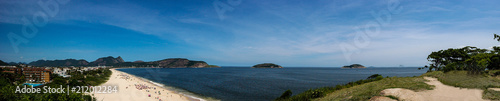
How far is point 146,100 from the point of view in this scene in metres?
33.7

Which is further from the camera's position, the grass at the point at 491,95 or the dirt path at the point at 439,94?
the dirt path at the point at 439,94

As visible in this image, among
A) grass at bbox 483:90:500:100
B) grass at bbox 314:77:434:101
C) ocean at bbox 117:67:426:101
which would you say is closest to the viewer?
grass at bbox 483:90:500:100

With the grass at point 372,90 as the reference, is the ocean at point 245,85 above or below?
below

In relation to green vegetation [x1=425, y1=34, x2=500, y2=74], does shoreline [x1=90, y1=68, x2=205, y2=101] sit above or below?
below

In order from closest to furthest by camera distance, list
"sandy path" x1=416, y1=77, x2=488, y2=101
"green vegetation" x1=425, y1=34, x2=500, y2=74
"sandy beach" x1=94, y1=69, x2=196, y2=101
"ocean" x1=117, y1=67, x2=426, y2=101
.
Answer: "sandy path" x1=416, y1=77, x2=488, y2=101 → "green vegetation" x1=425, y1=34, x2=500, y2=74 → "sandy beach" x1=94, y1=69, x2=196, y2=101 → "ocean" x1=117, y1=67, x2=426, y2=101

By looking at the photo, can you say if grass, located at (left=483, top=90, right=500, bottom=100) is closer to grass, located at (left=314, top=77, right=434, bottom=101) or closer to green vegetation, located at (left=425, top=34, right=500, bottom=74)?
grass, located at (left=314, top=77, right=434, bottom=101)

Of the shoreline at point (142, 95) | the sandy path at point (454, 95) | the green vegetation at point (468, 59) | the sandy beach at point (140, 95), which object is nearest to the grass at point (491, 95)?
the sandy path at point (454, 95)

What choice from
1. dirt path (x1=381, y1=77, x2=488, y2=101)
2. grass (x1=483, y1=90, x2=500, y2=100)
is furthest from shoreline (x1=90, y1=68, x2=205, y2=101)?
grass (x1=483, y1=90, x2=500, y2=100)

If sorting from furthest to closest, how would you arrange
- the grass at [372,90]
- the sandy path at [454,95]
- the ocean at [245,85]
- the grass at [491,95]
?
1. the ocean at [245,85]
2. the grass at [372,90]
3. the sandy path at [454,95]
4. the grass at [491,95]

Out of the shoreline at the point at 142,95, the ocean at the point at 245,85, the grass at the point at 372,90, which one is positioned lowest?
the ocean at the point at 245,85

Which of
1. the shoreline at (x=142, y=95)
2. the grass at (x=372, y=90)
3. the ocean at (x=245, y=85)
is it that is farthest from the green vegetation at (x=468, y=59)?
the shoreline at (x=142, y=95)

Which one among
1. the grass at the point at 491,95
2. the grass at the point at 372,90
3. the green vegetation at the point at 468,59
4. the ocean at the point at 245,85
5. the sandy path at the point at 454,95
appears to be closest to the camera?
the grass at the point at 491,95

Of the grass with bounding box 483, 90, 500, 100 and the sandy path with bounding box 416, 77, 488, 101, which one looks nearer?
the grass with bounding box 483, 90, 500, 100

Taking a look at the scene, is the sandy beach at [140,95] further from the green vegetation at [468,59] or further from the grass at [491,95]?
the green vegetation at [468,59]
